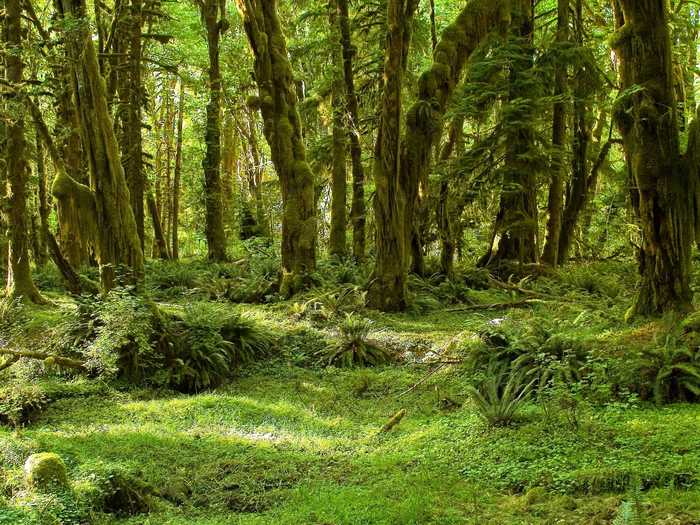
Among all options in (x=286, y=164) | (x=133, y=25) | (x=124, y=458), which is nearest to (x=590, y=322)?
(x=124, y=458)

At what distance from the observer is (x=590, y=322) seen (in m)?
9.81

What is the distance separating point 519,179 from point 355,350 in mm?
6861

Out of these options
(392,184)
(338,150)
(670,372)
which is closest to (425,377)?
(670,372)

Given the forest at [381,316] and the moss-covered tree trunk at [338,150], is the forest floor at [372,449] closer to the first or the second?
the forest at [381,316]

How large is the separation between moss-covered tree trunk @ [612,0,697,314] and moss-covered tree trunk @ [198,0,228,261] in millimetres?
13361

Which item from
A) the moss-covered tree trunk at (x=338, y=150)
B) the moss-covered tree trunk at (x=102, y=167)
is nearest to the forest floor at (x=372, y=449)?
the moss-covered tree trunk at (x=102, y=167)

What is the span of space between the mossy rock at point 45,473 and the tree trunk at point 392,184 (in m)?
8.41

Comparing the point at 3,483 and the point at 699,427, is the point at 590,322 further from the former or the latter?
the point at 3,483

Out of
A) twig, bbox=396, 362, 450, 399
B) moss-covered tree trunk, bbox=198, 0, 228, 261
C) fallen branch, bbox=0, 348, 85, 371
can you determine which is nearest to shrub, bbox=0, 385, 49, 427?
fallen branch, bbox=0, 348, 85, 371

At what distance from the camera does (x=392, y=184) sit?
12711 mm

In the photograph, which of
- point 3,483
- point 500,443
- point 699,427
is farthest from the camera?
point 500,443

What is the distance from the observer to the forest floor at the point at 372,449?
4.87 meters

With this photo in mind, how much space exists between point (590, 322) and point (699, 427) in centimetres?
417

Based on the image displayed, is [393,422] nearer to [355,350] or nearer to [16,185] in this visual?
[355,350]
